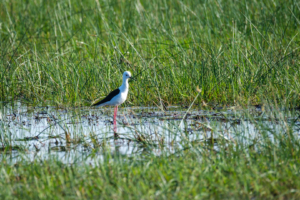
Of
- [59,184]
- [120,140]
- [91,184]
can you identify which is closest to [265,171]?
[91,184]

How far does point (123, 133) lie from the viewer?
5297 millimetres

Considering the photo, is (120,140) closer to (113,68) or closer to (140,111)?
(140,111)

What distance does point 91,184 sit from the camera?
3672mm

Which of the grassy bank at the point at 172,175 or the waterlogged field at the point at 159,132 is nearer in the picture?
the grassy bank at the point at 172,175

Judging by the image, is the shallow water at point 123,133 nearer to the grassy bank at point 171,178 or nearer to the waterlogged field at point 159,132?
the waterlogged field at point 159,132

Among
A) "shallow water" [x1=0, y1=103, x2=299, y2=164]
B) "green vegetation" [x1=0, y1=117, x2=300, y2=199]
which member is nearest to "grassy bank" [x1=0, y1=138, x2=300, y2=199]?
"green vegetation" [x1=0, y1=117, x2=300, y2=199]

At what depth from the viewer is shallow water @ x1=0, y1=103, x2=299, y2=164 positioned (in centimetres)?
457

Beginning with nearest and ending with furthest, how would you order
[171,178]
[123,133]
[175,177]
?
[175,177] < [171,178] < [123,133]

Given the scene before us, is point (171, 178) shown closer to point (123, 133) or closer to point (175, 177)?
point (175, 177)

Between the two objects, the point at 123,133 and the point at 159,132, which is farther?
the point at 159,132

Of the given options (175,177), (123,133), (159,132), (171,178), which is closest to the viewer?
(175,177)

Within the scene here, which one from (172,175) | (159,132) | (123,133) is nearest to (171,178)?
(172,175)

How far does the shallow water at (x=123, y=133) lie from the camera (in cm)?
457

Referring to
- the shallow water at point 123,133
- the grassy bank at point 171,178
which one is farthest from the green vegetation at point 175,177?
the shallow water at point 123,133
